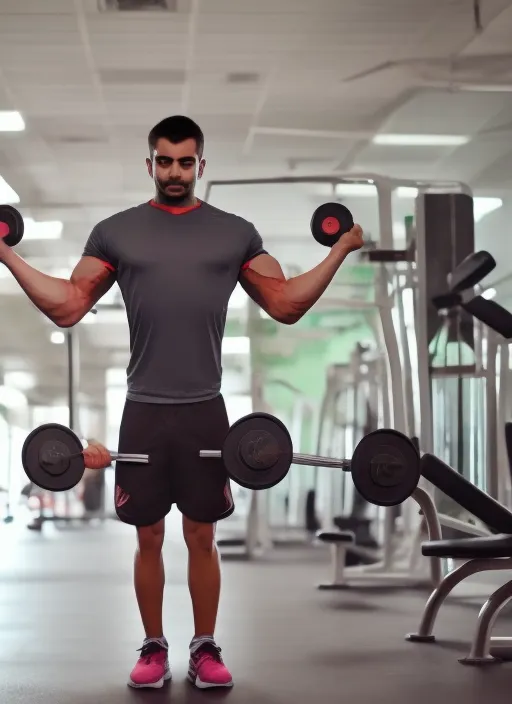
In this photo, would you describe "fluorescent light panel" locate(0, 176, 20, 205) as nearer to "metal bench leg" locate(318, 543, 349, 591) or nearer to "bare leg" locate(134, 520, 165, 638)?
"metal bench leg" locate(318, 543, 349, 591)

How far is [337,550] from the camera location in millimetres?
3713

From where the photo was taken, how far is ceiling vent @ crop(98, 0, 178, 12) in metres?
3.64

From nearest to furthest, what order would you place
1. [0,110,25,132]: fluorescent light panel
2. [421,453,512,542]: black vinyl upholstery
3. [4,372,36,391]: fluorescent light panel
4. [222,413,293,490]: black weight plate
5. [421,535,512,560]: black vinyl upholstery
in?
[222,413,293,490]: black weight plate
[421,535,512,560]: black vinyl upholstery
[421,453,512,542]: black vinyl upholstery
[0,110,25,132]: fluorescent light panel
[4,372,36,391]: fluorescent light panel

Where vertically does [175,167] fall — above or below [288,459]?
above

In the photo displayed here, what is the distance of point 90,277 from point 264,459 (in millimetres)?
542

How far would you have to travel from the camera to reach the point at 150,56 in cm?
380

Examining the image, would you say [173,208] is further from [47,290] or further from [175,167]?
[47,290]

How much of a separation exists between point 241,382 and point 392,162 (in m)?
1.13

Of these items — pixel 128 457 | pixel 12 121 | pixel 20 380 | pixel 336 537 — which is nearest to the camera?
pixel 128 457

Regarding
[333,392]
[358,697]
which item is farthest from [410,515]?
[358,697]

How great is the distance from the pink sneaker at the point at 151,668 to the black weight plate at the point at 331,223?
890 mm

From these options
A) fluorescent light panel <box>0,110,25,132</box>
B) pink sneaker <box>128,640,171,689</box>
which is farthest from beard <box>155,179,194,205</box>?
fluorescent light panel <box>0,110,25,132</box>

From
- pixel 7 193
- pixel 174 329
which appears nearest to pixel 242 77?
pixel 7 193

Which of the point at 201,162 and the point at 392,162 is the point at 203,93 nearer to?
the point at 392,162
